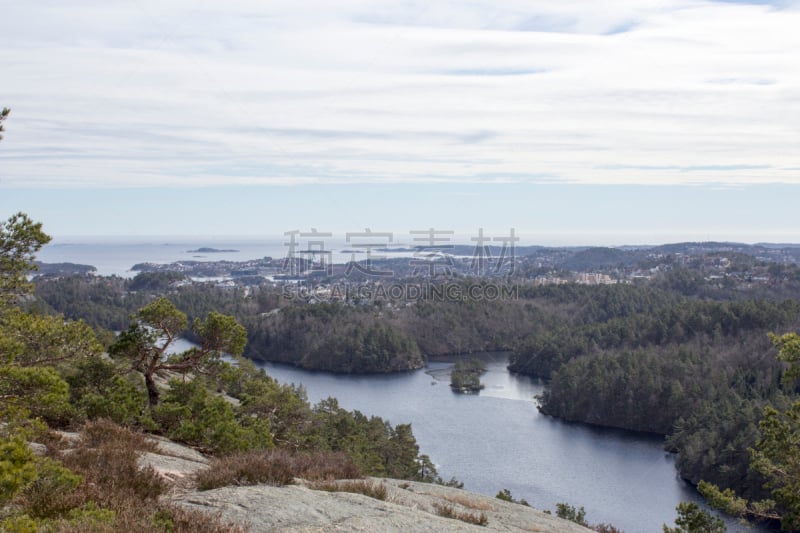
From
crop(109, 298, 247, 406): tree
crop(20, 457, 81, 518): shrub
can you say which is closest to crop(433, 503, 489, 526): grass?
crop(20, 457, 81, 518): shrub

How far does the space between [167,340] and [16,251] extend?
13.7ft

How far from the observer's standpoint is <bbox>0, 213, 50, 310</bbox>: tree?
6605 millimetres

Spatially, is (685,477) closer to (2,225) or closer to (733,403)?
(733,403)

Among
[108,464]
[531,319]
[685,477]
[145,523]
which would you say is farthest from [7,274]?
[531,319]

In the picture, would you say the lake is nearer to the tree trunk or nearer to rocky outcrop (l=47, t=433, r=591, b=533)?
the tree trunk

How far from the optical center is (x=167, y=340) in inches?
420

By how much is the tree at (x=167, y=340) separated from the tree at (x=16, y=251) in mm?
3812

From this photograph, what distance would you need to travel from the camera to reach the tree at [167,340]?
1061 cm

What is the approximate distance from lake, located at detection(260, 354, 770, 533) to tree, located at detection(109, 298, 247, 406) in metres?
16.8

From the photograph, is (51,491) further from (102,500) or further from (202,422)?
(202,422)

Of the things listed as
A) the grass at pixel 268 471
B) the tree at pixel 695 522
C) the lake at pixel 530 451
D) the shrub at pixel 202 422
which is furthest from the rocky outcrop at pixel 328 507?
the lake at pixel 530 451

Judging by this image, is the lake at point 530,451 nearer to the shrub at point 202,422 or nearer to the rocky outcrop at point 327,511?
the shrub at point 202,422

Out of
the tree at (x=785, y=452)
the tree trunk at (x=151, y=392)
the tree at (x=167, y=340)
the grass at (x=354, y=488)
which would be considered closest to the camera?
the grass at (x=354, y=488)

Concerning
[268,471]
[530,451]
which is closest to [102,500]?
[268,471]
